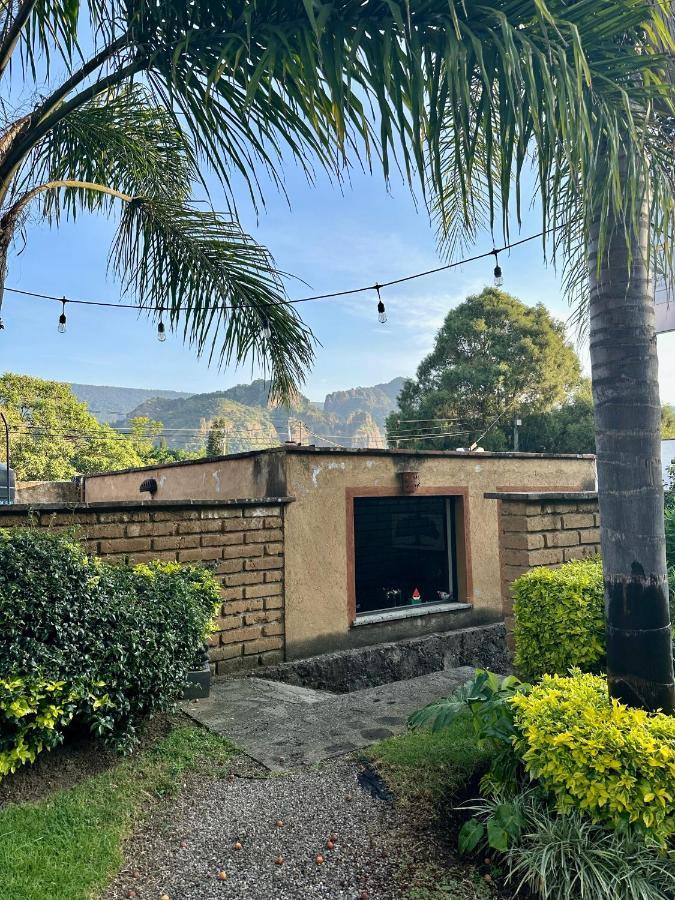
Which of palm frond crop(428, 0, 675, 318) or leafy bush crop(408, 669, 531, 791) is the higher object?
palm frond crop(428, 0, 675, 318)

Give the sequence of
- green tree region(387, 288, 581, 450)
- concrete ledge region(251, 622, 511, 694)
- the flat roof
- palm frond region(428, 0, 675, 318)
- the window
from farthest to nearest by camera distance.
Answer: green tree region(387, 288, 581, 450), the window, the flat roof, concrete ledge region(251, 622, 511, 694), palm frond region(428, 0, 675, 318)

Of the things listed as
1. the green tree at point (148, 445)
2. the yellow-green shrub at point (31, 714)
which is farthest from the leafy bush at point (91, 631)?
the green tree at point (148, 445)

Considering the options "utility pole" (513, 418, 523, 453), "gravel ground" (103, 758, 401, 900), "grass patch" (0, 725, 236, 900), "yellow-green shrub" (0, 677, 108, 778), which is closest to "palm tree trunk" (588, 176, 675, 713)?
"gravel ground" (103, 758, 401, 900)

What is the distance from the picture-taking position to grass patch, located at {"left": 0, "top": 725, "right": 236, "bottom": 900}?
8.22ft

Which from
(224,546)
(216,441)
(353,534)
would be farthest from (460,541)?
(216,441)

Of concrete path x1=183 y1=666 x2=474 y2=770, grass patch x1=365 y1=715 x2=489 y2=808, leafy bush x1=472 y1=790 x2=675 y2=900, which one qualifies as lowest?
concrete path x1=183 y1=666 x2=474 y2=770

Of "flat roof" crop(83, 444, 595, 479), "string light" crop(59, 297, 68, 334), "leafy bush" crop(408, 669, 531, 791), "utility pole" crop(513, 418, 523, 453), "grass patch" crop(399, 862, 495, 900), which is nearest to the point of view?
"grass patch" crop(399, 862, 495, 900)

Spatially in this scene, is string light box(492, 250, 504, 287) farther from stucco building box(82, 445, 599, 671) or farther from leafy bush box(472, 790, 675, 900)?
leafy bush box(472, 790, 675, 900)

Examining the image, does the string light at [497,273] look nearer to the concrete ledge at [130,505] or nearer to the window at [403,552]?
the window at [403,552]

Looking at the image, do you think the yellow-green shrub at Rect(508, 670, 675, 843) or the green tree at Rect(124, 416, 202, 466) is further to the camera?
the green tree at Rect(124, 416, 202, 466)

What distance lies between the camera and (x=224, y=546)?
21.5ft

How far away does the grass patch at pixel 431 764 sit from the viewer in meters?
3.19

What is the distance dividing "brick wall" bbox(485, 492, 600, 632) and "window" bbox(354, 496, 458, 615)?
320cm

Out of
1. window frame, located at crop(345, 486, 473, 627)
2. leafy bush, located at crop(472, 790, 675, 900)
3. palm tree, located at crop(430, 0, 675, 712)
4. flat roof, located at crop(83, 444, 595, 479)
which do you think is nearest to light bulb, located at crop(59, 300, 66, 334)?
flat roof, located at crop(83, 444, 595, 479)
